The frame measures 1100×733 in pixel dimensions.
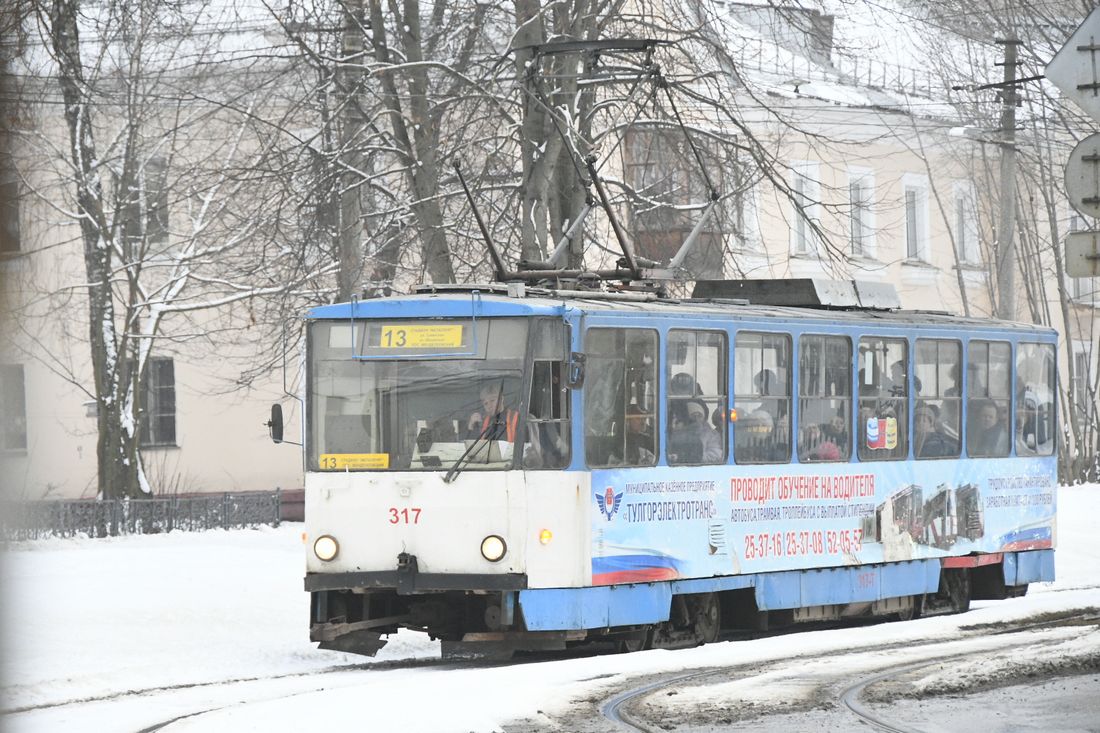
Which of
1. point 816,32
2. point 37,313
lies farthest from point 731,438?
point 37,313

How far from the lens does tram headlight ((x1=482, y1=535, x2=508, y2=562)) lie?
12359 millimetres

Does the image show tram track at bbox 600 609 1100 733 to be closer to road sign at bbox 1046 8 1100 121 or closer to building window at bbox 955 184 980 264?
road sign at bbox 1046 8 1100 121

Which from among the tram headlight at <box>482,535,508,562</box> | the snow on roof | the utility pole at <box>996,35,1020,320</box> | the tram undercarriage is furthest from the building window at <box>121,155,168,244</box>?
the tram headlight at <box>482,535,508,562</box>

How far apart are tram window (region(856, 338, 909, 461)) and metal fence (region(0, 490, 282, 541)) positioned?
418 inches

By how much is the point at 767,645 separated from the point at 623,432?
1.83m

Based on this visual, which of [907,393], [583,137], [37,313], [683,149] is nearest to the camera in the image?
[907,393]

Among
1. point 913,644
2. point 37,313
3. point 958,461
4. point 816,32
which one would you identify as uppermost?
point 816,32

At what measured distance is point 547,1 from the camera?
19969 millimetres

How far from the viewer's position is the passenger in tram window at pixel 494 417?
493 inches

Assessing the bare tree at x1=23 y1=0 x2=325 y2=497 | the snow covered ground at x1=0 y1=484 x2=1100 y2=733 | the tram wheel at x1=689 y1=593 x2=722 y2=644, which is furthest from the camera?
the bare tree at x1=23 y1=0 x2=325 y2=497

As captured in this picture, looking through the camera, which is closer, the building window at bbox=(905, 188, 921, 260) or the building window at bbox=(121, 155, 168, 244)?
the building window at bbox=(121, 155, 168, 244)

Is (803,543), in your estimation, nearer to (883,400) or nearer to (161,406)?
(883,400)

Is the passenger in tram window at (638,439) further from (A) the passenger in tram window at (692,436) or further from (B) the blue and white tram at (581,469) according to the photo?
(A) the passenger in tram window at (692,436)

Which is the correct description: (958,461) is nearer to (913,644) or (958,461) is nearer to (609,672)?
(913,644)
